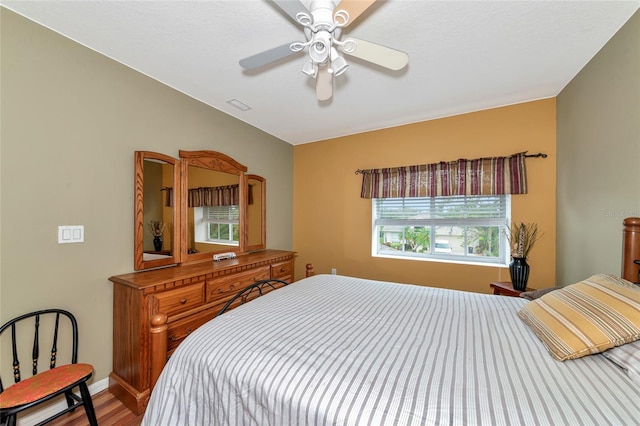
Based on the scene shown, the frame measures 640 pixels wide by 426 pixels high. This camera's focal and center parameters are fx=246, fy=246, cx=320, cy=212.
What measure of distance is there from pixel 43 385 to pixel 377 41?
2815 millimetres

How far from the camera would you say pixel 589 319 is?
3.32 ft

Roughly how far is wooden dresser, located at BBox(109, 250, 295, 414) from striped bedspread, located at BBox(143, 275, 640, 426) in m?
0.66

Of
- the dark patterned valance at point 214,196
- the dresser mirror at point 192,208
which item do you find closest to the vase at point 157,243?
the dresser mirror at point 192,208

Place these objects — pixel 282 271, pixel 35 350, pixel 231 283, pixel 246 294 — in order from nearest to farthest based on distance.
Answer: pixel 35 350, pixel 246 294, pixel 231 283, pixel 282 271

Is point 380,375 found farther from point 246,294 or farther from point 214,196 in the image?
point 214,196

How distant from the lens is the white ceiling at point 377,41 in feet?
4.71

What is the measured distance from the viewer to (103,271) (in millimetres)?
1829

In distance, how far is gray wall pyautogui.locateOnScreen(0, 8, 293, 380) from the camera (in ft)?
4.79

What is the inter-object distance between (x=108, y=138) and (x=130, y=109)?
0.31 meters

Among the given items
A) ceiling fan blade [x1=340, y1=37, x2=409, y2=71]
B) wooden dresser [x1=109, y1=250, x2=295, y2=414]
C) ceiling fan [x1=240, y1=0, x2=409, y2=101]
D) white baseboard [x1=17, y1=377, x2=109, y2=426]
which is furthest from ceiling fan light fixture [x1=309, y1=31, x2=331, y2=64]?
white baseboard [x1=17, y1=377, x2=109, y2=426]

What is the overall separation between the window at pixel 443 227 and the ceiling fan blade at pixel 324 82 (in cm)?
199

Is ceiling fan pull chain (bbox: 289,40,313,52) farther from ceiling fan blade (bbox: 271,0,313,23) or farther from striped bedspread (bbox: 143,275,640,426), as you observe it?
striped bedspread (bbox: 143,275,640,426)

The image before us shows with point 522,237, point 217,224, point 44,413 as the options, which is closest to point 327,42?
point 217,224

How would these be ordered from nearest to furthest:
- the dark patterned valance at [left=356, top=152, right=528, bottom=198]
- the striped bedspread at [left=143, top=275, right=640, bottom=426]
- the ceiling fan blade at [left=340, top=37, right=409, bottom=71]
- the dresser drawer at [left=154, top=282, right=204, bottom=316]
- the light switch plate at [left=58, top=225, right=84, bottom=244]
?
the striped bedspread at [left=143, top=275, right=640, bottom=426], the ceiling fan blade at [left=340, top=37, right=409, bottom=71], the light switch plate at [left=58, top=225, right=84, bottom=244], the dresser drawer at [left=154, top=282, right=204, bottom=316], the dark patterned valance at [left=356, top=152, right=528, bottom=198]
